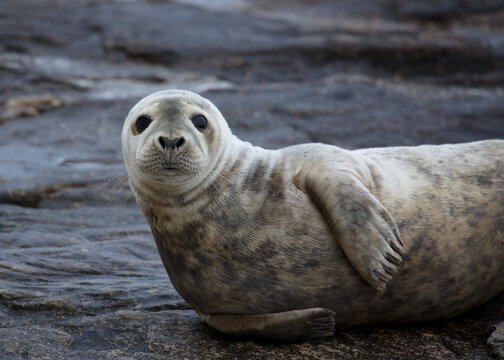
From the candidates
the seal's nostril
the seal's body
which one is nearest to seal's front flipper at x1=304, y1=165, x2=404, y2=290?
the seal's body

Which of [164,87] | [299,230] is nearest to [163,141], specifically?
[299,230]

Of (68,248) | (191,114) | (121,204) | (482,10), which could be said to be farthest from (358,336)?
(482,10)

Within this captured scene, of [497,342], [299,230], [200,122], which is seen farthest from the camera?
[200,122]

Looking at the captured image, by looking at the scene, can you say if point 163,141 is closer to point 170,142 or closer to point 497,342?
point 170,142

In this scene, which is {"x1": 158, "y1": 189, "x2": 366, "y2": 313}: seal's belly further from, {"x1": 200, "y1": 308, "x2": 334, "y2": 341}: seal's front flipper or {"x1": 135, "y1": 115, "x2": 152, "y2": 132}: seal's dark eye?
{"x1": 135, "y1": 115, "x2": 152, "y2": 132}: seal's dark eye

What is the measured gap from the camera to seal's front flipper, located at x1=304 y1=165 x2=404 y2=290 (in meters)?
4.30

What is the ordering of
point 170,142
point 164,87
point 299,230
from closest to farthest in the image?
point 170,142
point 299,230
point 164,87

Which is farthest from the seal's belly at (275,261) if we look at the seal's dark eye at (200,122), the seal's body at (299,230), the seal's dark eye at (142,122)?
the seal's dark eye at (142,122)

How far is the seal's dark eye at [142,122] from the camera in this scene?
15.1 ft

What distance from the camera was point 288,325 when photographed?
4.47 m

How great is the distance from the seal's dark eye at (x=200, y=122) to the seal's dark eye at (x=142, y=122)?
250 mm

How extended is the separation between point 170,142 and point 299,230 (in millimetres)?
866

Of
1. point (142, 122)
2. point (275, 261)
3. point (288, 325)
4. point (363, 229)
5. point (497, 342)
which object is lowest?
point (288, 325)

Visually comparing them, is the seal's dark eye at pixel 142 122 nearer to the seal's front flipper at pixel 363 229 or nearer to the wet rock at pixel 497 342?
the seal's front flipper at pixel 363 229
